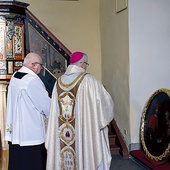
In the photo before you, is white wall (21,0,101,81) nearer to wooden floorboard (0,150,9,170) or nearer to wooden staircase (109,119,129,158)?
wooden staircase (109,119,129,158)

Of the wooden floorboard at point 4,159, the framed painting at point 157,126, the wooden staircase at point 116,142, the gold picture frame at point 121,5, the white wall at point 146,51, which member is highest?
the gold picture frame at point 121,5

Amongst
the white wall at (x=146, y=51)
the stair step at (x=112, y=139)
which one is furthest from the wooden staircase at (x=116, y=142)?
the white wall at (x=146, y=51)

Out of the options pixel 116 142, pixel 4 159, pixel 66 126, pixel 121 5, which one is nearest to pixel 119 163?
pixel 116 142

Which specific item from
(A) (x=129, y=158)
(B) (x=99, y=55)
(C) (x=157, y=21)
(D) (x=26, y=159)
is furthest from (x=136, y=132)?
(B) (x=99, y=55)

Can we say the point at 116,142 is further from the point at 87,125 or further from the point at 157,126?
the point at 87,125

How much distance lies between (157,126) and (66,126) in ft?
5.52

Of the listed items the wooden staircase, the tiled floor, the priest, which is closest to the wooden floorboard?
the tiled floor

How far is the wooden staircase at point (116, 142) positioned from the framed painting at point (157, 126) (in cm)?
44

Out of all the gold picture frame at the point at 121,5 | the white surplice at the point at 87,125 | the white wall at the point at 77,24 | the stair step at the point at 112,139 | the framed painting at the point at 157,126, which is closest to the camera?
the white surplice at the point at 87,125

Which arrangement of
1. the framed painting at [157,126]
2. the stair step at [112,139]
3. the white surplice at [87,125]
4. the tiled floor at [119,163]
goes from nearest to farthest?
the white surplice at [87,125] → the framed painting at [157,126] → the tiled floor at [119,163] → the stair step at [112,139]

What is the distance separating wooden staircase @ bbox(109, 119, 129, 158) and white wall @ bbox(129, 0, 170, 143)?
22cm

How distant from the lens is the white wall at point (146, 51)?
5203mm

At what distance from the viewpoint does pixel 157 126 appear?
15.5 ft

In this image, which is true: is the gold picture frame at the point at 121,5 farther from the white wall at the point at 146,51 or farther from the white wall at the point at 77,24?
the white wall at the point at 77,24
